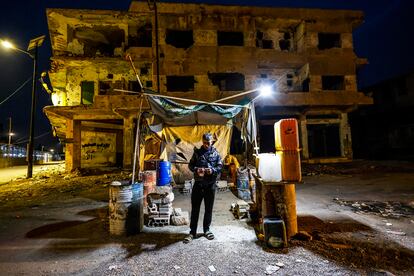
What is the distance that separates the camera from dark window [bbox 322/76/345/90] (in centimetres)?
2080

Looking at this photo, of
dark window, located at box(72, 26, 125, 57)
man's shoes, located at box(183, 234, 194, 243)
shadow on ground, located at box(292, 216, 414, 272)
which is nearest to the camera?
shadow on ground, located at box(292, 216, 414, 272)

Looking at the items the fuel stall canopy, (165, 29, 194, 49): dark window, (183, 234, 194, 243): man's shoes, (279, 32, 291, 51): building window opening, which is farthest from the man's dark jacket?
(279, 32, 291, 51): building window opening

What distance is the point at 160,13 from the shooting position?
18.0 m

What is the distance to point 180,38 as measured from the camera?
20328mm

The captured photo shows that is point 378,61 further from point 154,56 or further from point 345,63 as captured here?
point 154,56

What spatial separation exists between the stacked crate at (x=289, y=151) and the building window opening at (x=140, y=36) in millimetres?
18310

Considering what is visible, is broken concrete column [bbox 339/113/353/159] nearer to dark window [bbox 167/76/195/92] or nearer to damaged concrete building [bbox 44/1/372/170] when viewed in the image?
damaged concrete building [bbox 44/1/372/170]

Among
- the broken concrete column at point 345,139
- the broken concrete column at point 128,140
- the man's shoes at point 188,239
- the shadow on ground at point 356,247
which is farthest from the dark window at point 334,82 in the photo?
the man's shoes at point 188,239

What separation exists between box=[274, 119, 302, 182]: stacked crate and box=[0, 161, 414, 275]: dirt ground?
45.7 inches

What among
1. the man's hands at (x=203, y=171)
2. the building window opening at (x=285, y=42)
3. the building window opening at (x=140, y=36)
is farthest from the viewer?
the building window opening at (x=285, y=42)

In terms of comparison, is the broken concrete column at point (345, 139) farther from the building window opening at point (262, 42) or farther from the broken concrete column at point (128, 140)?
the broken concrete column at point (128, 140)

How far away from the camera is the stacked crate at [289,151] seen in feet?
12.7

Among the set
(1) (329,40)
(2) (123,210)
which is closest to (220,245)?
(2) (123,210)

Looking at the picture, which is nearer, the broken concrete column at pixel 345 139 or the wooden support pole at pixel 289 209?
the wooden support pole at pixel 289 209
